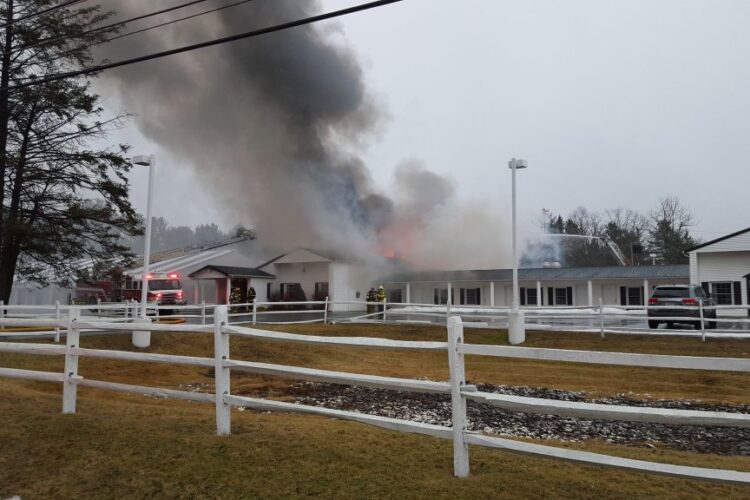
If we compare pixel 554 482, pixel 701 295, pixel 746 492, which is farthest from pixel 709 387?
pixel 701 295

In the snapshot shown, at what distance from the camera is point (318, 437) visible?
4.89 metres

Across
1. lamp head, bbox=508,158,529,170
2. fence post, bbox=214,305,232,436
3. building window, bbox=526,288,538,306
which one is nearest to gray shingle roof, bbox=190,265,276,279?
building window, bbox=526,288,538,306

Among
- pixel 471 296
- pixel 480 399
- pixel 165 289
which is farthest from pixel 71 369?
pixel 471 296

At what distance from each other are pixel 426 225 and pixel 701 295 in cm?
1793

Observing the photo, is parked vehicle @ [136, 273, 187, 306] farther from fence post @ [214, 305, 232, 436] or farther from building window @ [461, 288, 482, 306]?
fence post @ [214, 305, 232, 436]

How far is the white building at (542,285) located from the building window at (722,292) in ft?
10.4

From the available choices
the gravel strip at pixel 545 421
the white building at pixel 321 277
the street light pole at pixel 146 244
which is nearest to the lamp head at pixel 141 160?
the street light pole at pixel 146 244

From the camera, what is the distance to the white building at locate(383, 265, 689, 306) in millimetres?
31219

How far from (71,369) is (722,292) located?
2851 cm

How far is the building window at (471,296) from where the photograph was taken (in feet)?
117

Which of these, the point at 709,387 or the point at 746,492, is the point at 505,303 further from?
the point at 746,492

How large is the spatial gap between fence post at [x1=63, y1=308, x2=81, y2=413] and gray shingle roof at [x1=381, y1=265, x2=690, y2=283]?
29.1 m

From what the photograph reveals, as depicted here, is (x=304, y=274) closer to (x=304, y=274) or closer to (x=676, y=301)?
(x=304, y=274)

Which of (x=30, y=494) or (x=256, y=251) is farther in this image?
(x=256, y=251)
